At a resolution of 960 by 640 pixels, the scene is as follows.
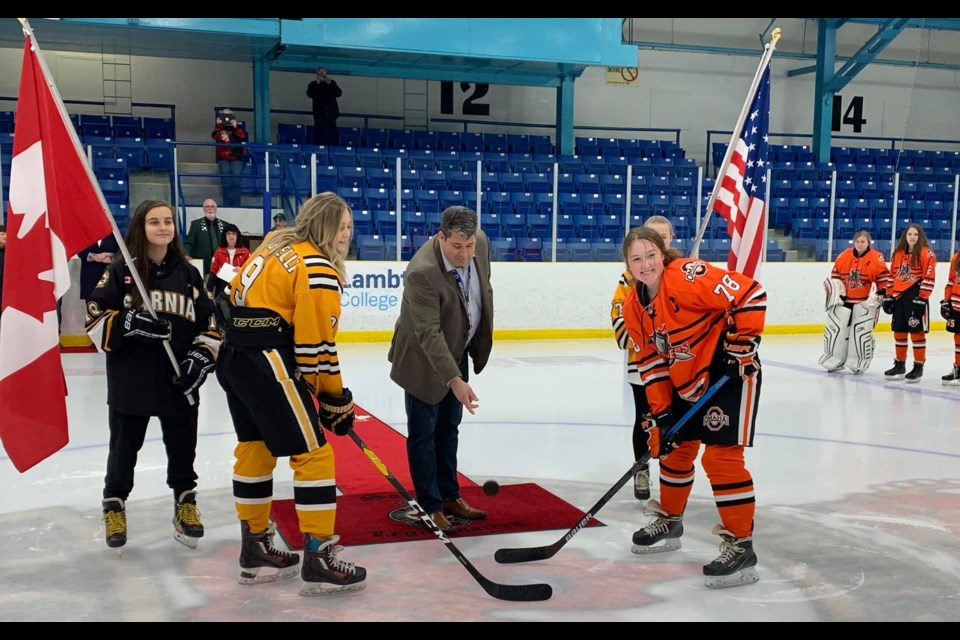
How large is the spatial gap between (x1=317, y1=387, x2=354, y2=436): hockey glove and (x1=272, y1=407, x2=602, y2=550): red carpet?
29.7 inches

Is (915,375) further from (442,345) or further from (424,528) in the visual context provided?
(442,345)

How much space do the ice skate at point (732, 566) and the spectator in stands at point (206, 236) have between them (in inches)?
300

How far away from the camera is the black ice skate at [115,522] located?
3602mm

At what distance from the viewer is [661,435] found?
3.47 metres

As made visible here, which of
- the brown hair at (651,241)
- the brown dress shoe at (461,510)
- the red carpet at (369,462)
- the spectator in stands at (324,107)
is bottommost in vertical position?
the red carpet at (369,462)

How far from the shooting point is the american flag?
4.79 meters

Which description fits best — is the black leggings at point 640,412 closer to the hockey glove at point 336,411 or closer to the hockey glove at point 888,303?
the hockey glove at point 336,411

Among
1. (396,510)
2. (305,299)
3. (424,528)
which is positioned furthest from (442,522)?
(305,299)

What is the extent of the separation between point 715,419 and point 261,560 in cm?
169

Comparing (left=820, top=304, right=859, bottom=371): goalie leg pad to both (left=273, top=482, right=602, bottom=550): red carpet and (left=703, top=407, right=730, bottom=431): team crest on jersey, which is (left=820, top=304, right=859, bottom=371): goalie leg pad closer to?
(left=273, top=482, right=602, bottom=550): red carpet

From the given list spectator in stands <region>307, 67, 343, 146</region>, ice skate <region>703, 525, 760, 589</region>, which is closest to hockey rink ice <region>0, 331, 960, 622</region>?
ice skate <region>703, 525, 760, 589</region>

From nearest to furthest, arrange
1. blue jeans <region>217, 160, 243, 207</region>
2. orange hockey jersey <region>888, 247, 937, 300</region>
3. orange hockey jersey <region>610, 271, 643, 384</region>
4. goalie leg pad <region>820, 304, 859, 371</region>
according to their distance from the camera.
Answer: orange hockey jersey <region>610, 271, 643, 384</region>
orange hockey jersey <region>888, 247, 937, 300</region>
goalie leg pad <region>820, 304, 859, 371</region>
blue jeans <region>217, 160, 243, 207</region>

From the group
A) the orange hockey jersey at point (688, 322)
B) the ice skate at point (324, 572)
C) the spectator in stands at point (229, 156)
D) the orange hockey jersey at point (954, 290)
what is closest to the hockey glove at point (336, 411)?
the ice skate at point (324, 572)
